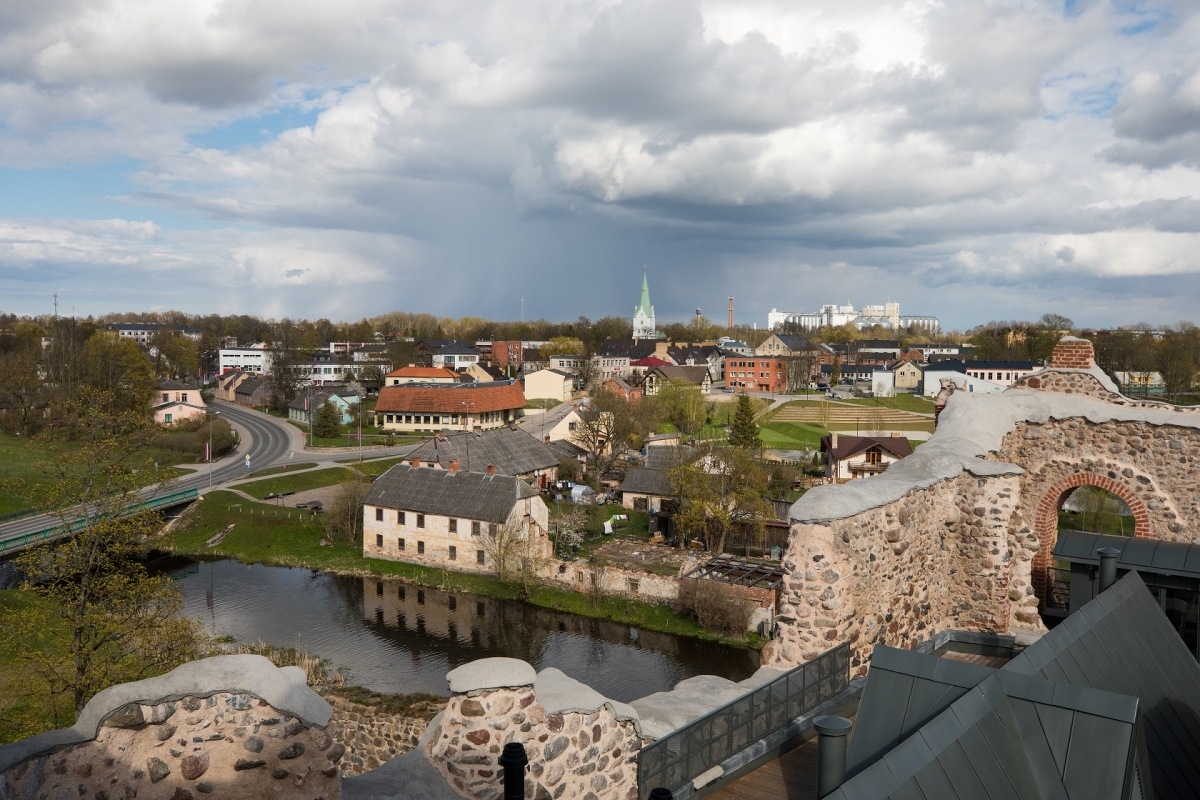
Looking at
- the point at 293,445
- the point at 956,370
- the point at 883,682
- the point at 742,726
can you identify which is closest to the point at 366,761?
the point at 742,726

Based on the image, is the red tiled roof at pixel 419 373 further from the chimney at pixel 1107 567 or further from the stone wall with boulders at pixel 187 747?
the stone wall with boulders at pixel 187 747

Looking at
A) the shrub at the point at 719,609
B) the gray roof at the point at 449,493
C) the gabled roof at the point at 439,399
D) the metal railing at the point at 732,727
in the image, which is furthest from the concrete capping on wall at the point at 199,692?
the gabled roof at the point at 439,399

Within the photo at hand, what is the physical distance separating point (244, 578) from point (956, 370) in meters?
75.9

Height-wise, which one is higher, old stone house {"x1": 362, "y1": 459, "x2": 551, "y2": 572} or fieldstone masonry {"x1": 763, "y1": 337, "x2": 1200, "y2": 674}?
fieldstone masonry {"x1": 763, "y1": 337, "x2": 1200, "y2": 674}

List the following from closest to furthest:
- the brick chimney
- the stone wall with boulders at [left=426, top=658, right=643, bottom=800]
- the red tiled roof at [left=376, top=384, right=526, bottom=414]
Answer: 1. the stone wall with boulders at [left=426, top=658, right=643, bottom=800]
2. the brick chimney
3. the red tiled roof at [left=376, top=384, right=526, bottom=414]

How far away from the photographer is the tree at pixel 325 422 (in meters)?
66.3

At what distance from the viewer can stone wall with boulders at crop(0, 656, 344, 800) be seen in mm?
5051

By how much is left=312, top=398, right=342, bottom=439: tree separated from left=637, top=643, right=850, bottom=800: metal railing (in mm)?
63451

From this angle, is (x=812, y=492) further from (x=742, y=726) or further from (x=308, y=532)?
(x=308, y=532)

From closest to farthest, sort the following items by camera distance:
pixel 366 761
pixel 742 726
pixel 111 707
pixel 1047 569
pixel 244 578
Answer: pixel 111 707 → pixel 742 726 → pixel 1047 569 → pixel 366 761 → pixel 244 578

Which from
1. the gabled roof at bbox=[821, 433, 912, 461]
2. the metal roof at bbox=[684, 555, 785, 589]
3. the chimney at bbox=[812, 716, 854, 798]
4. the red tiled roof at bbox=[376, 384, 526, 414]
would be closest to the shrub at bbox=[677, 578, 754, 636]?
the metal roof at bbox=[684, 555, 785, 589]

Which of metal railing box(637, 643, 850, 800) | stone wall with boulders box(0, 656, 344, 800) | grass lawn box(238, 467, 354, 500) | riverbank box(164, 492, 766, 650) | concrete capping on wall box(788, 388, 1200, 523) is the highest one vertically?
concrete capping on wall box(788, 388, 1200, 523)

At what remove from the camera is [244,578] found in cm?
3541

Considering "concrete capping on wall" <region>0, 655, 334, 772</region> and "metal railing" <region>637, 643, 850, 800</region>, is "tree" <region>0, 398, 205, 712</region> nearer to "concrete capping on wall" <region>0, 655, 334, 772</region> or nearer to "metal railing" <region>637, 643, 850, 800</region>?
"concrete capping on wall" <region>0, 655, 334, 772</region>
